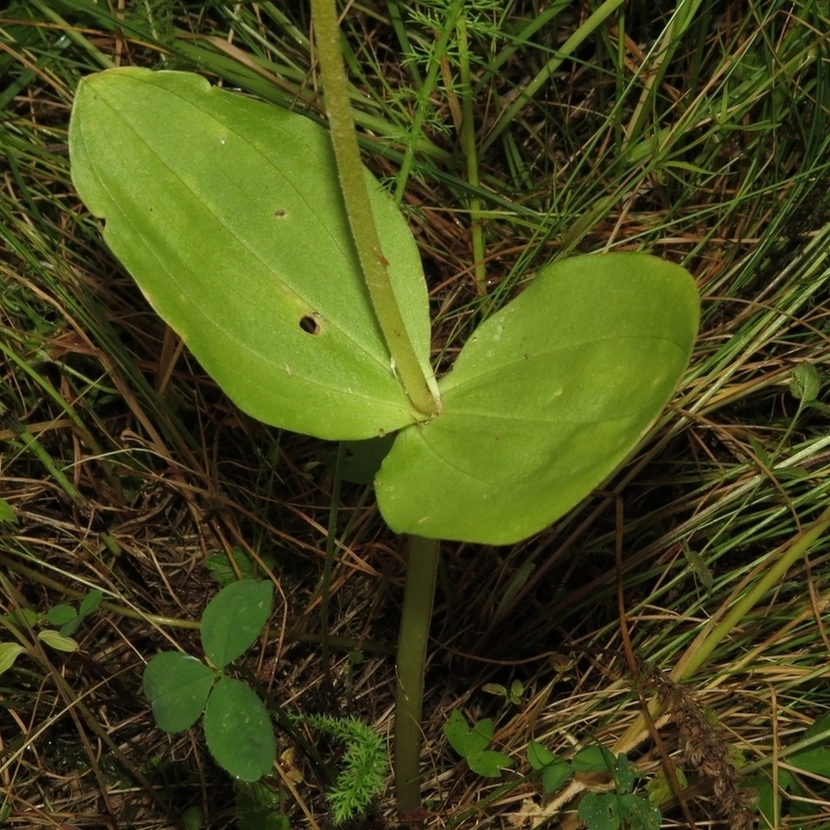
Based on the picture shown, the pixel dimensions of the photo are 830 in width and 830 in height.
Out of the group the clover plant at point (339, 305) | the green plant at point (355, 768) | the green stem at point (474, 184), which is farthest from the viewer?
the green stem at point (474, 184)

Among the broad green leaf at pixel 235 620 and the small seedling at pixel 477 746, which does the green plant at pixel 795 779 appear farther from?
the broad green leaf at pixel 235 620

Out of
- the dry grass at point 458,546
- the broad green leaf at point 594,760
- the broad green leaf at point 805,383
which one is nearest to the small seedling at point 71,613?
the dry grass at point 458,546

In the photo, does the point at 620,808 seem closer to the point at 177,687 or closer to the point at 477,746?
the point at 477,746

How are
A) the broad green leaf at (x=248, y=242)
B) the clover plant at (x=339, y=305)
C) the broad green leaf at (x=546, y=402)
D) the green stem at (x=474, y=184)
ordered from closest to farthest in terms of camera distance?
the broad green leaf at (x=546, y=402)
the clover plant at (x=339, y=305)
the broad green leaf at (x=248, y=242)
the green stem at (x=474, y=184)

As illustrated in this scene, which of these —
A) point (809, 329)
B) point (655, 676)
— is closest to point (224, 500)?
point (655, 676)

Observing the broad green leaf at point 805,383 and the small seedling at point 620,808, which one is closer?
the small seedling at point 620,808

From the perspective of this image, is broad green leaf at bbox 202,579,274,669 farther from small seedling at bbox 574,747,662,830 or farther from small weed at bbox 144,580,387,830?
small seedling at bbox 574,747,662,830

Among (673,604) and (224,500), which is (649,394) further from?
(224,500)
